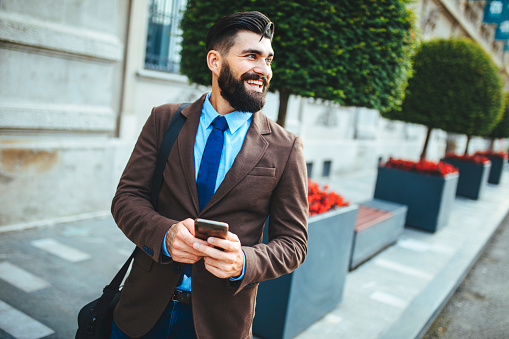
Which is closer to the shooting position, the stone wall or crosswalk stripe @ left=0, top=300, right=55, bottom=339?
crosswalk stripe @ left=0, top=300, right=55, bottom=339

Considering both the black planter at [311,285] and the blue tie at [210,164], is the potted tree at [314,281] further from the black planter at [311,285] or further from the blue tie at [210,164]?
the blue tie at [210,164]

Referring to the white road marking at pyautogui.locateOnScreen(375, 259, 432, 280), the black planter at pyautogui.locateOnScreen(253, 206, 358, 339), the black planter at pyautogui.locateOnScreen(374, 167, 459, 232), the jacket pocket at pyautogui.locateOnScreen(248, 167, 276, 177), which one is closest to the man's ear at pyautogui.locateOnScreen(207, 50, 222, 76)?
the jacket pocket at pyautogui.locateOnScreen(248, 167, 276, 177)

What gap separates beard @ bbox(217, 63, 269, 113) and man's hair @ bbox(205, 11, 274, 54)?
0.08 meters

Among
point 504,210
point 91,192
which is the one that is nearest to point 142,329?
point 91,192

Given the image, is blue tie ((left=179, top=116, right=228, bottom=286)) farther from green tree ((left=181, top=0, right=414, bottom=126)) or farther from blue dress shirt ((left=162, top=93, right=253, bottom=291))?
green tree ((left=181, top=0, right=414, bottom=126))

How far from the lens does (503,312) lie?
4.74 meters

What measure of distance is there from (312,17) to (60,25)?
11.1 ft

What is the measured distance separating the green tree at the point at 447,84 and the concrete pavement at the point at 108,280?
8.56 ft

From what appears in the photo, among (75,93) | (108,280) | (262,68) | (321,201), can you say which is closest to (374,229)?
(321,201)

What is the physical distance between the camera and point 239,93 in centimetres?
156

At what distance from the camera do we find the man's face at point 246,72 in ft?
5.05

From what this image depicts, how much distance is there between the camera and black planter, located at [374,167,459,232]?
7340 mm

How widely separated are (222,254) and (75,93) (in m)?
4.91

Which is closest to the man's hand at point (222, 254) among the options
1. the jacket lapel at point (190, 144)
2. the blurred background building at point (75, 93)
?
the jacket lapel at point (190, 144)
